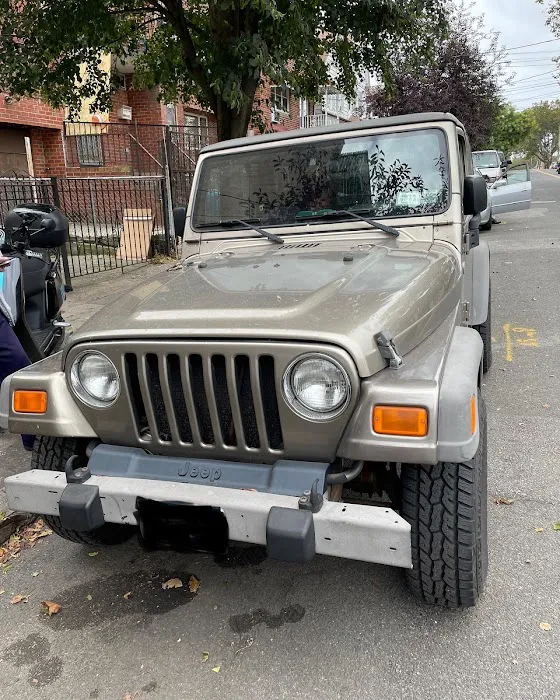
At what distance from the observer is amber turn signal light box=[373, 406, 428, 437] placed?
6.55 ft

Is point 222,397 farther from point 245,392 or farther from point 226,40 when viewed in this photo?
point 226,40

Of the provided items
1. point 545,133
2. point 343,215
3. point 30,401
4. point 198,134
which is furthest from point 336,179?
point 545,133

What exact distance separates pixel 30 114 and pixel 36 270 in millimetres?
9930

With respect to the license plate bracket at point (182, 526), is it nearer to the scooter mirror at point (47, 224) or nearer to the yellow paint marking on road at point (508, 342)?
the scooter mirror at point (47, 224)

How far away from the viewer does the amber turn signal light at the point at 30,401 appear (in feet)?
8.00

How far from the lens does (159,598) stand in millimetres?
2705

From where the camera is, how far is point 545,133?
316ft

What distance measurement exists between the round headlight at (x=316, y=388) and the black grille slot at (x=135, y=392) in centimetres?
59

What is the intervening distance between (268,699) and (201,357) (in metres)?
1.20

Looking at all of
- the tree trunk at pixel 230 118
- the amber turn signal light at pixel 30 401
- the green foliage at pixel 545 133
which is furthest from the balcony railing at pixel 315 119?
the green foliage at pixel 545 133

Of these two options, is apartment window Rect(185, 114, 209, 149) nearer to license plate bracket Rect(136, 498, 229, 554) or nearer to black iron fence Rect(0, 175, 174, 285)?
black iron fence Rect(0, 175, 174, 285)

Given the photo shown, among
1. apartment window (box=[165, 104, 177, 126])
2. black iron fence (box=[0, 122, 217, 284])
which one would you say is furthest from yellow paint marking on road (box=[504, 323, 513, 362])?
apartment window (box=[165, 104, 177, 126])

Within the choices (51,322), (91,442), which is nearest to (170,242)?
(51,322)

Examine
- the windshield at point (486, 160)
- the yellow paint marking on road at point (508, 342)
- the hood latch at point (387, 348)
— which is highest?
the windshield at point (486, 160)
